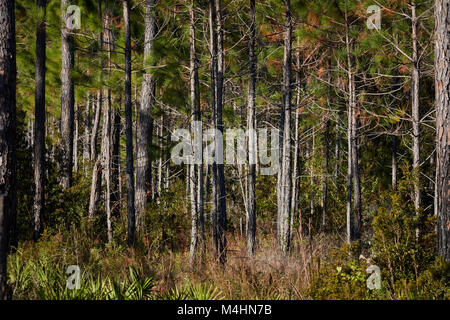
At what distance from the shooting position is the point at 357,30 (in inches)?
483

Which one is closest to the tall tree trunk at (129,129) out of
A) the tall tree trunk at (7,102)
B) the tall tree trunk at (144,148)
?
the tall tree trunk at (7,102)

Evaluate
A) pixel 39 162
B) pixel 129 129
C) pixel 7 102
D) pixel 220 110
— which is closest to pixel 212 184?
pixel 220 110

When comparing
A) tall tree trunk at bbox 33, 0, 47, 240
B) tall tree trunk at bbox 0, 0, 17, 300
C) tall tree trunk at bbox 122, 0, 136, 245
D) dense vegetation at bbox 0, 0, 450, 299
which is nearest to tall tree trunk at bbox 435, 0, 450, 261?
dense vegetation at bbox 0, 0, 450, 299

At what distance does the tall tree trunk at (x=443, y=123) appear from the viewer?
215 inches

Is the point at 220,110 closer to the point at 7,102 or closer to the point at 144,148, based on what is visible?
the point at 144,148

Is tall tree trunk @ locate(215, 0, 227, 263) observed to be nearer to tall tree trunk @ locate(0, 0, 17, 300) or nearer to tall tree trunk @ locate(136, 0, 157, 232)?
tall tree trunk @ locate(136, 0, 157, 232)

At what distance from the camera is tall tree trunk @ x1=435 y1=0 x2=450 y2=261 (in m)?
5.46

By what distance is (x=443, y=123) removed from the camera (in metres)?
5.59

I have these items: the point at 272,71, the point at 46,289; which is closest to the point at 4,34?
the point at 46,289

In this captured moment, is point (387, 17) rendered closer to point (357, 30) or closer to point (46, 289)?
point (357, 30)

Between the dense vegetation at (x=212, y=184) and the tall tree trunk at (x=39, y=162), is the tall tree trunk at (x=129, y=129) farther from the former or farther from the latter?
the tall tree trunk at (x=39, y=162)

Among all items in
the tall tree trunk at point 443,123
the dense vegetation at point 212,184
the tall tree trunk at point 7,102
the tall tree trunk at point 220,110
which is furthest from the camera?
the tall tree trunk at point 220,110

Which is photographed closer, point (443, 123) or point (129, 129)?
point (443, 123)

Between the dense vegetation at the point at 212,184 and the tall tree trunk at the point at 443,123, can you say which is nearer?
the dense vegetation at the point at 212,184
